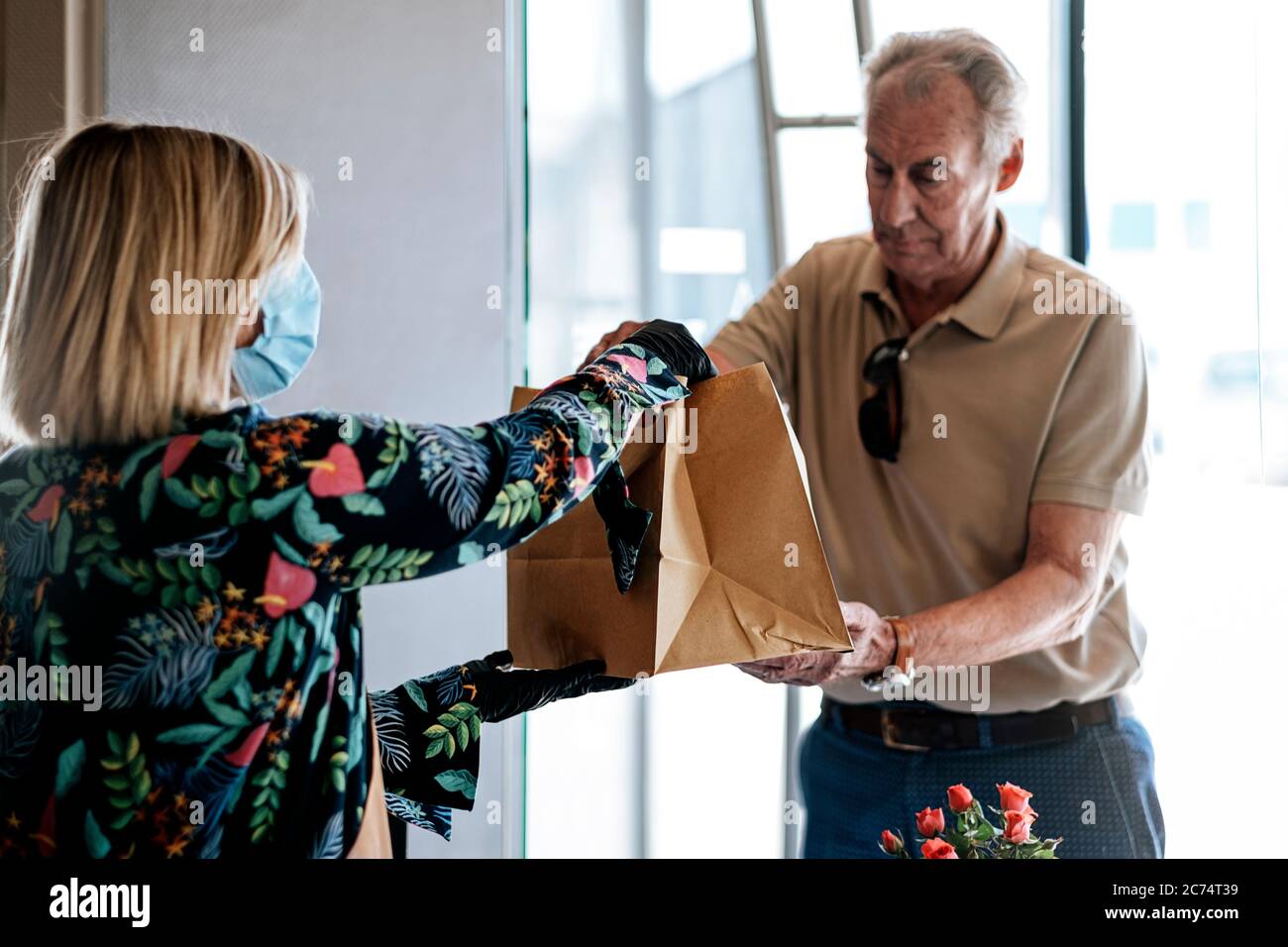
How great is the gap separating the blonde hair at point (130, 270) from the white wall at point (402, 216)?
21.7 inches

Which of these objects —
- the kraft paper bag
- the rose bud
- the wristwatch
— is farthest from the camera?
the wristwatch

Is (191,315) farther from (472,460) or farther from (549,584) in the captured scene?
(549,584)

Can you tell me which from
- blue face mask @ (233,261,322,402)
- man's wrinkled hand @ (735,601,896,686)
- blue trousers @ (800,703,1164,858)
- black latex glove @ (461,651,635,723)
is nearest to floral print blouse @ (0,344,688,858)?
blue face mask @ (233,261,322,402)

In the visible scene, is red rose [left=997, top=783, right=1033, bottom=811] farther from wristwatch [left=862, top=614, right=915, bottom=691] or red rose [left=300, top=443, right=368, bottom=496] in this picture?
red rose [left=300, top=443, right=368, bottom=496]

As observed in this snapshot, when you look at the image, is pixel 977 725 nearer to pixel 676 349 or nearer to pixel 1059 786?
pixel 1059 786

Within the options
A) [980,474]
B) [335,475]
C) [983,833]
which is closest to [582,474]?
[335,475]

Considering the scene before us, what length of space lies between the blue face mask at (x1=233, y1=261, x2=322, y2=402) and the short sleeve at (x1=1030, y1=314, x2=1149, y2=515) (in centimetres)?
83

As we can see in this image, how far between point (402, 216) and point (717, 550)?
0.70 metres

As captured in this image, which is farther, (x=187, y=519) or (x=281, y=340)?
(x=281, y=340)

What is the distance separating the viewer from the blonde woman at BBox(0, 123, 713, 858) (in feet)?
2.53

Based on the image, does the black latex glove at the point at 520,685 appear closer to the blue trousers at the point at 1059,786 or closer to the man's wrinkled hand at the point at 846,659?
Result: the man's wrinkled hand at the point at 846,659

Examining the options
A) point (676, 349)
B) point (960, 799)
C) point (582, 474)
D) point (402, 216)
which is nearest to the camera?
point (582, 474)

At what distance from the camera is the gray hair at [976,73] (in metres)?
1.37

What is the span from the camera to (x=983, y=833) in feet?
3.69
